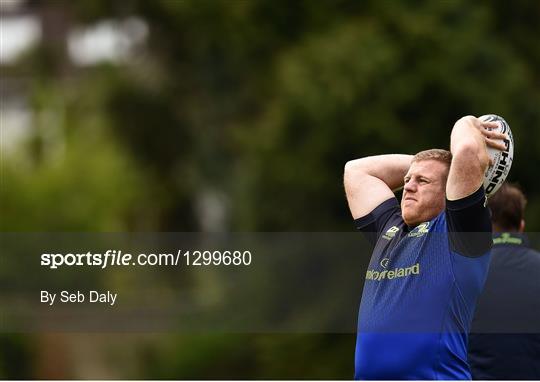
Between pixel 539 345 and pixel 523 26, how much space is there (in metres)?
13.9

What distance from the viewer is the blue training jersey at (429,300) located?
4715 millimetres

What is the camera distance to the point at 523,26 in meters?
19.3

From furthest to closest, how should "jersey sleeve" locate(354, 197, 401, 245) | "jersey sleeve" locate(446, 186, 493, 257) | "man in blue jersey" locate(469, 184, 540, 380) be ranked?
"man in blue jersey" locate(469, 184, 540, 380) → "jersey sleeve" locate(354, 197, 401, 245) → "jersey sleeve" locate(446, 186, 493, 257)

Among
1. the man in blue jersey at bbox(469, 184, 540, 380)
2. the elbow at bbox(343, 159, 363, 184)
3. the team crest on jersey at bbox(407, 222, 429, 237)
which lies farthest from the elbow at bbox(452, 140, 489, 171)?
the man in blue jersey at bbox(469, 184, 540, 380)

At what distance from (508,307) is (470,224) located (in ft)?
6.07

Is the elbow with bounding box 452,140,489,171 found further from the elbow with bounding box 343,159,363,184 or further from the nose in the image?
the elbow with bounding box 343,159,363,184

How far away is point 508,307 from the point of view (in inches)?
249

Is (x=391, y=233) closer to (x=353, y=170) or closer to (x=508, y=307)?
(x=353, y=170)

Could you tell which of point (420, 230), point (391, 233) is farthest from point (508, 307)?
point (420, 230)

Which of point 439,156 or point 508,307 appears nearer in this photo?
point 439,156

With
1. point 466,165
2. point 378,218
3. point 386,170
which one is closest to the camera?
point 466,165

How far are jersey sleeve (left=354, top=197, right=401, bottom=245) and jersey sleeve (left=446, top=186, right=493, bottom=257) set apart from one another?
2.34ft

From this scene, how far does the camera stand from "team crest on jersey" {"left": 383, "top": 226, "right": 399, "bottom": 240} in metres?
5.24

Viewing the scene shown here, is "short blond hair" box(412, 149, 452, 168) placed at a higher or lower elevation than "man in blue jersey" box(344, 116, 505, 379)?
higher
